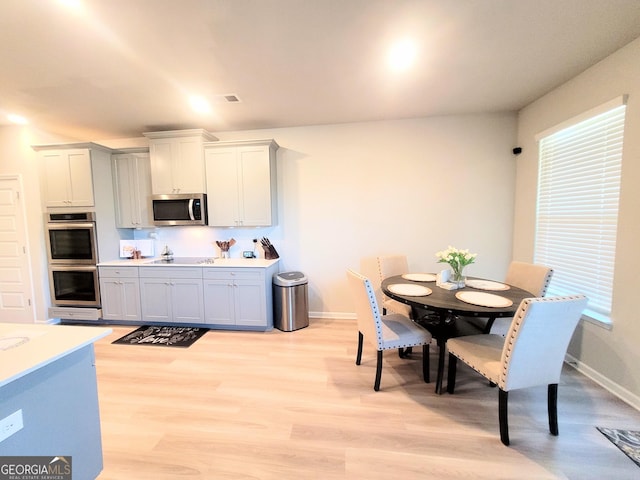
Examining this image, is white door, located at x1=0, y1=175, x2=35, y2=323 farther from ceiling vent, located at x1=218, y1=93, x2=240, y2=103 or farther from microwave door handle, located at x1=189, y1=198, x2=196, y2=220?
ceiling vent, located at x1=218, y1=93, x2=240, y2=103

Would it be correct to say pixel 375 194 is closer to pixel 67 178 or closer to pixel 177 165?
pixel 177 165

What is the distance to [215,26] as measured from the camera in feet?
5.66

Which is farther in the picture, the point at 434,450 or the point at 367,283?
the point at 367,283

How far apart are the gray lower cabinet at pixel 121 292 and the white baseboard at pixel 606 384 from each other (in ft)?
16.1

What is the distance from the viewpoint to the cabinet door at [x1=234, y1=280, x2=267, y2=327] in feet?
10.7

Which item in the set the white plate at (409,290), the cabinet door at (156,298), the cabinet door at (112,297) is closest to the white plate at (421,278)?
the white plate at (409,290)

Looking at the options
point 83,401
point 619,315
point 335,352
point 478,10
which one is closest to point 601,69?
point 478,10

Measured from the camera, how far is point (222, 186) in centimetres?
→ 351

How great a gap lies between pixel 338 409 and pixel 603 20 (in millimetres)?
3257

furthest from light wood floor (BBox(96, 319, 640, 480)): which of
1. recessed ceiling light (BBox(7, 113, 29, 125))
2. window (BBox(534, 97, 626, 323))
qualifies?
recessed ceiling light (BBox(7, 113, 29, 125))

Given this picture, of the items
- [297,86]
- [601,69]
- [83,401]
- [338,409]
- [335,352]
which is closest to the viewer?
[83,401]

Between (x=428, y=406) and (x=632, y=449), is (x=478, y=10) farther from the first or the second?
(x=632, y=449)

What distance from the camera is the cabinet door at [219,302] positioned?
3.31 meters

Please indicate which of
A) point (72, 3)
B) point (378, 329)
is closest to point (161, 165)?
point (72, 3)
